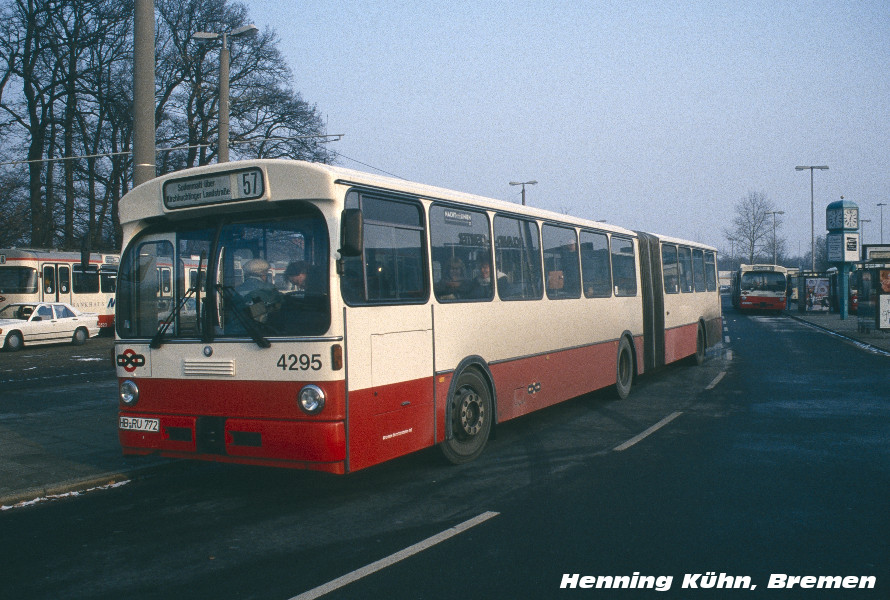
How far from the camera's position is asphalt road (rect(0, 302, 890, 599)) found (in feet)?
15.6

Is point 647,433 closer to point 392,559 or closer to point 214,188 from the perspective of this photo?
point 392,559

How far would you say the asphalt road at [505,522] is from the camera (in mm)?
4762

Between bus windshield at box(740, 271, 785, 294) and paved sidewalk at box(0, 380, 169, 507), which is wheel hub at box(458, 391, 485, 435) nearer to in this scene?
paved sidewalk at box(0, 380, 169, 507)

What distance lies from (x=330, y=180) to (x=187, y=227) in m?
1.52

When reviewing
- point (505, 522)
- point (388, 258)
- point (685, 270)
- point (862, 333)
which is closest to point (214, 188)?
point (388, 258)

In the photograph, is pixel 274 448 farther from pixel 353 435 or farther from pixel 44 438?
pixel 44 438

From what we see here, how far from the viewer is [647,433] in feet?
30.9

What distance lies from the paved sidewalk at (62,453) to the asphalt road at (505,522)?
24 centimetres

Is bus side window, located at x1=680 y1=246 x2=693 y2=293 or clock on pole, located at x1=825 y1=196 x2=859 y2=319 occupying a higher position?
clock on pole, located at x1=825 y1=196 x2=859 y2=319

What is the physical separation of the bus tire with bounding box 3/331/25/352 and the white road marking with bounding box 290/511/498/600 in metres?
23.5

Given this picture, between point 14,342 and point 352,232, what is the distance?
76.3ft

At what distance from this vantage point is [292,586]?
4.66 meters

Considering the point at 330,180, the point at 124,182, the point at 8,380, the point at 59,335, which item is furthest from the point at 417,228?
the point at 124,182

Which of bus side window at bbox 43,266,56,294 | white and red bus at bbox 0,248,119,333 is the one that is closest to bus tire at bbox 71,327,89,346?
white and red bus at bbox 0,248,119,333
